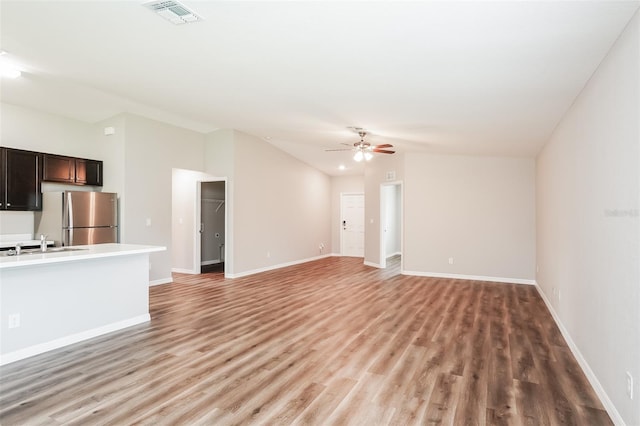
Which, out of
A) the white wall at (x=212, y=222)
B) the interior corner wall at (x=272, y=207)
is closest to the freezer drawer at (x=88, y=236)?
the interior corner wall at (x=272, y=207)

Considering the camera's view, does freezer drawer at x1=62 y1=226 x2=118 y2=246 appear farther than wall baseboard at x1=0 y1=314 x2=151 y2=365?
Yes

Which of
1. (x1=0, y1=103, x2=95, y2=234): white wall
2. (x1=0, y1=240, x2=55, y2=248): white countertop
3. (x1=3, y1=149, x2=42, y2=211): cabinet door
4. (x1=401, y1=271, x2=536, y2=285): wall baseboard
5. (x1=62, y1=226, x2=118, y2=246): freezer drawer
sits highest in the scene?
(x1=0, y1=103, x2=95, y2=234): white wall

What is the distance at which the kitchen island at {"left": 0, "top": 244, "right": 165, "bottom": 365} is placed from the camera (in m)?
3.13

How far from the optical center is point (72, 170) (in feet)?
18.9

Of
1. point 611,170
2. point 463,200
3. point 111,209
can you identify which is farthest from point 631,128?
Result: point 111,209

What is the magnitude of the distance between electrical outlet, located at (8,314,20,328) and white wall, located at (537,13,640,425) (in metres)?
4.49

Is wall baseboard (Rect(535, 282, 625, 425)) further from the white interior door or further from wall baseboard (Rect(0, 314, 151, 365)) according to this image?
the white interior door

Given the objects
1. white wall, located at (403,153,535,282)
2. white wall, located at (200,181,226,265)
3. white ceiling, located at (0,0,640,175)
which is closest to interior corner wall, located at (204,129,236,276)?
white wall, located at (200,181,226,265)

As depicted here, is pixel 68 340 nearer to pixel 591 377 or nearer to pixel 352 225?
pixel 591 377

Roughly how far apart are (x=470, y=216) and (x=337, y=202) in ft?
15.5

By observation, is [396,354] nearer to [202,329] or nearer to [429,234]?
[202,329]

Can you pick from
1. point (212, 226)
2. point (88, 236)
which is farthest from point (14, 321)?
point (212, 226)

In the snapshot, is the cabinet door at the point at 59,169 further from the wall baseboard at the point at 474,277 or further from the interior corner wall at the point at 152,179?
the wall baseboard at the point at 474,277

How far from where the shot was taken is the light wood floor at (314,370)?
2334 mm
